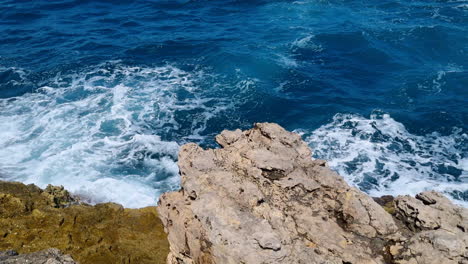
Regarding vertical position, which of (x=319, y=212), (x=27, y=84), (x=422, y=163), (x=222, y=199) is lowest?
(x=422, y=163)

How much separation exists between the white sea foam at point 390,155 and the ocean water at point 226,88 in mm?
103

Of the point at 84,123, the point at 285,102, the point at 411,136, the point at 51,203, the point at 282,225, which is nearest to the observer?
the point at 282,225

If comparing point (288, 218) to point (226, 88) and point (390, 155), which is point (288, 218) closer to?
point (390, 155)

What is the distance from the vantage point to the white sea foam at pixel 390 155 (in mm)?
24109

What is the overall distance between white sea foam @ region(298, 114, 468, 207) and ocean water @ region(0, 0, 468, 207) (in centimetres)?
10

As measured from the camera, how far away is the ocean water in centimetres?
2561

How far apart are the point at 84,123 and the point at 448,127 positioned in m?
27.1

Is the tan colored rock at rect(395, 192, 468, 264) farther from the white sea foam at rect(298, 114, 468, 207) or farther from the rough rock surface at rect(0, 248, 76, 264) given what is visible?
the white sea foam at rect(298, 114, 468, 207)

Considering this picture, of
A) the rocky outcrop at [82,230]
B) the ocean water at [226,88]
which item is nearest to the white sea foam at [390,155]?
the ocean water at [226,88]

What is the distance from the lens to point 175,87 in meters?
34.1

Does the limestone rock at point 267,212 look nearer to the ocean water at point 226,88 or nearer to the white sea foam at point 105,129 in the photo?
the white sea foam at point 105,129

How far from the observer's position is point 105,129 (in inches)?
1160

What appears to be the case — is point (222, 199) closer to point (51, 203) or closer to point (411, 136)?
point (51, 203)

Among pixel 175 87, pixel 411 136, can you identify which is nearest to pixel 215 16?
pixel 175 87
